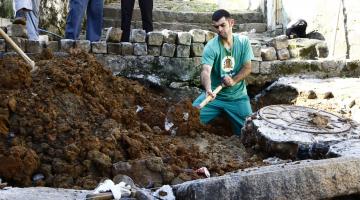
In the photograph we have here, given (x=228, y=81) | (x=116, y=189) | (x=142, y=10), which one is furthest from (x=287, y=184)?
(x=142, y=10)

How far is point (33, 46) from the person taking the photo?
17.5ft

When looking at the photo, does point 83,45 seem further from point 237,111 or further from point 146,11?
point 237,111

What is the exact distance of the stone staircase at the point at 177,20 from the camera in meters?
8.24

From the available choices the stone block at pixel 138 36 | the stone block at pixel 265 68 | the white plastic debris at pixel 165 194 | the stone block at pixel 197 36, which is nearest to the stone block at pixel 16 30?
the stone block at pixel 138 36

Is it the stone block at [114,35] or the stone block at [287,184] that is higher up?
the stone block at [114,35]

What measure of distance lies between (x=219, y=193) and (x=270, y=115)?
2.25 meters

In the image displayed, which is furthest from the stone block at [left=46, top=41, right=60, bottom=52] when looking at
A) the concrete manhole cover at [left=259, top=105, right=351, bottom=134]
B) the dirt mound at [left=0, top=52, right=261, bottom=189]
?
the concrete manhole cover at [left=259, top=105, right=351, bottom=134]

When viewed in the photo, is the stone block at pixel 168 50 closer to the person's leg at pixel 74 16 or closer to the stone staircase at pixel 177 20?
the person's leg at pixel 74 16

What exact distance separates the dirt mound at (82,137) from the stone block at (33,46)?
910mm

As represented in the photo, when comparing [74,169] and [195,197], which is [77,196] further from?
[195,197]

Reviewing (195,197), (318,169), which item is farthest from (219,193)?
(318,169)

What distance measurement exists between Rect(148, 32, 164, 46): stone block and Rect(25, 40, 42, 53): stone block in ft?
4.43

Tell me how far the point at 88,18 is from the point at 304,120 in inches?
128

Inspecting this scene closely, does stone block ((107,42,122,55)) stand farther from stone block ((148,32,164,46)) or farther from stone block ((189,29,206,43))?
stone block ((189,29,206,43))
